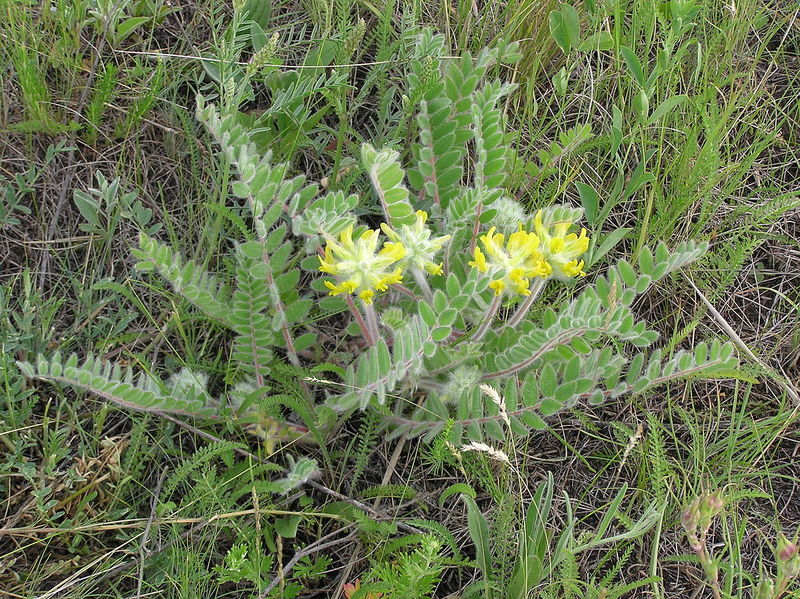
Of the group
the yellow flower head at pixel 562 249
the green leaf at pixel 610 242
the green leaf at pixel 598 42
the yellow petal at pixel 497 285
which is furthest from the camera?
the green leaf at pixel 598 42

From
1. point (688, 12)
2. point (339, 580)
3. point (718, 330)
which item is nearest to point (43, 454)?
point (339, 580)

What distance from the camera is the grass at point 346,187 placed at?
89.7 inches

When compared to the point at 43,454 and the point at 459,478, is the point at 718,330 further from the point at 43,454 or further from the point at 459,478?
the point at 43,454

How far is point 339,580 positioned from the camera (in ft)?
7.63

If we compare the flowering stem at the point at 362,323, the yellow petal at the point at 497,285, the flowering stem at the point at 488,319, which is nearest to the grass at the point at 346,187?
the flowering stem at the point at 362,323

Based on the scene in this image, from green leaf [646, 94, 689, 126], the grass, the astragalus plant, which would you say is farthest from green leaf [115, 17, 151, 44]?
green leaf [646, 94, 689, 126]

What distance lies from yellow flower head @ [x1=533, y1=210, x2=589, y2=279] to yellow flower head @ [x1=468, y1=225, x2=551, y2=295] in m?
0.05

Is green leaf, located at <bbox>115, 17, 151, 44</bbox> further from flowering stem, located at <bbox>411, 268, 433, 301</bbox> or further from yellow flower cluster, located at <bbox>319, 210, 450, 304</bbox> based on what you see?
flowering stem, located at <bbox>411, 268, 433, 301</bbox>

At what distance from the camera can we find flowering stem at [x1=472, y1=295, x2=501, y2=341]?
2229 millimetres

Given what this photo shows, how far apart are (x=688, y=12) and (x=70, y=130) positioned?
7.41 ft

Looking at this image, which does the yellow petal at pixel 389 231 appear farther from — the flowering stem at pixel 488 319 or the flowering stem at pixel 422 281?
the flowering stem at pixel 488 319

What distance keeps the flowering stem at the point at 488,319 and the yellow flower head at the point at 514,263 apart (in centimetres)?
10

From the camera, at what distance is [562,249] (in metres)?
2.16

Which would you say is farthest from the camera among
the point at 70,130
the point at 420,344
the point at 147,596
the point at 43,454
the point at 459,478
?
the point at 70,130
